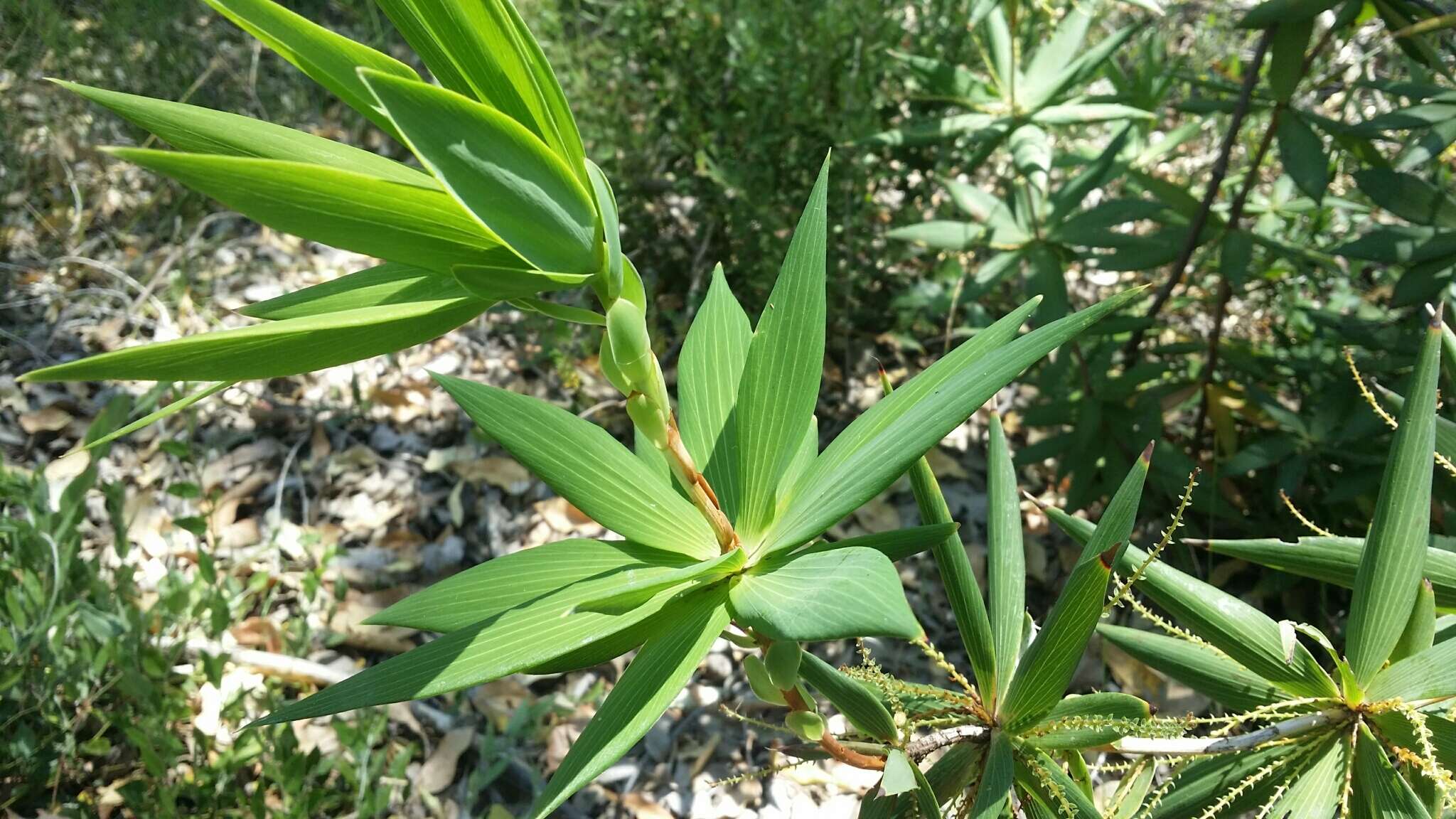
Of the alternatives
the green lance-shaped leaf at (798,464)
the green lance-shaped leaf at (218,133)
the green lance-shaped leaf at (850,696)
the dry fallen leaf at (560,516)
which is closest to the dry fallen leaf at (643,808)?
the dry fallen leaf at (560,516)

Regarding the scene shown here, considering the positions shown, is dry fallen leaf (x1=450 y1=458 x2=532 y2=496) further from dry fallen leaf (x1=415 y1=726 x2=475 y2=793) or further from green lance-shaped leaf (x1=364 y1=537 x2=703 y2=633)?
green lance-shaped leaf (x1=364 y1=537 x2=703 y2=633)

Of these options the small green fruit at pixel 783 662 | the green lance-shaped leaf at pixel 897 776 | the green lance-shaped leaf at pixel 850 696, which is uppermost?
the small green fruit at pixel 783 662

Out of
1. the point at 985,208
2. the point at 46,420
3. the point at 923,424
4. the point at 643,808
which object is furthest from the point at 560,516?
the point at 923,424

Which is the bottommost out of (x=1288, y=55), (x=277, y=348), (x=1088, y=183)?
(x=277, y=348)

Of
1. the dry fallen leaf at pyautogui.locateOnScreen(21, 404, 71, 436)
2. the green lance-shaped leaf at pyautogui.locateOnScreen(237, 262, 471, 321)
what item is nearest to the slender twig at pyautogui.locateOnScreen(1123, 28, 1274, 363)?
the green lance-shaped leaf at pyautogui.locateOnScreen(237, 262, 471, 321)

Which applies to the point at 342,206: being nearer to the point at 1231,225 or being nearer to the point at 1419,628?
the point at 1419,628

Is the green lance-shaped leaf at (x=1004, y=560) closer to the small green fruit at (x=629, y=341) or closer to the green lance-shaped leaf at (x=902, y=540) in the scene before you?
the green lance-shaped leaf at (x=902, y=540)
